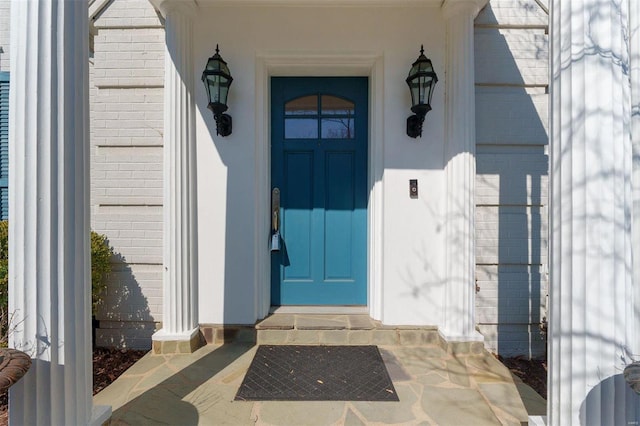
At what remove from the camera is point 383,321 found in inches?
111

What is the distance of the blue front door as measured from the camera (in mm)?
3111

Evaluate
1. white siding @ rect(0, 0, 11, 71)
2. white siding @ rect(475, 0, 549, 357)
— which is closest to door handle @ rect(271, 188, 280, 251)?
white siding @ rect(475, 0, 549, 357)

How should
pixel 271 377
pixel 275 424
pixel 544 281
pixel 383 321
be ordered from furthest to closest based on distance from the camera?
pixel 544 281 < pixel 383 321 < pixel 271 377 < pixel 275 424

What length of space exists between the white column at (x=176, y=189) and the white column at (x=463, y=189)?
86.3 inches

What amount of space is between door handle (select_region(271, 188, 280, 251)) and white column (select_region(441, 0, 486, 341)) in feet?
5.09

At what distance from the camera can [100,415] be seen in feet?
5.42

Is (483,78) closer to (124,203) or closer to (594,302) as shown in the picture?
(594,302)

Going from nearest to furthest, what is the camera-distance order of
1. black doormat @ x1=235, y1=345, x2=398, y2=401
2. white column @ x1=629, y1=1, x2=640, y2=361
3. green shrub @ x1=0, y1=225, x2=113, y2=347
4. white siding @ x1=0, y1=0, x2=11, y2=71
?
white column @ x1=629, y1=1, x2=640, y2=361 → black doormat @ x1=235, y1=345, x2=398, y2=401 → green shrub @ x1=0, y1=225, x2=113, y2=347 → white siding @ x1=0, y1=0, x2=11, y2=71

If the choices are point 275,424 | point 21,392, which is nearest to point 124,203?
point 21,392

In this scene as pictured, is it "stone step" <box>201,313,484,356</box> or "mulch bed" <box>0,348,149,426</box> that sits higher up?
"stone step" <box>201,313,484,356</box>

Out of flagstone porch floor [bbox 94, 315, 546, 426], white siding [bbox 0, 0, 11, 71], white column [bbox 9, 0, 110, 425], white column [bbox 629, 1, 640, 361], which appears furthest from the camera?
white siding [bbox 0, 0, 11, 71]

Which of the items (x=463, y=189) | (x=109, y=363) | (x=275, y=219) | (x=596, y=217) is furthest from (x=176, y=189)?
(x=596, y=217)

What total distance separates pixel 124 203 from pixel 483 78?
353 centimetres

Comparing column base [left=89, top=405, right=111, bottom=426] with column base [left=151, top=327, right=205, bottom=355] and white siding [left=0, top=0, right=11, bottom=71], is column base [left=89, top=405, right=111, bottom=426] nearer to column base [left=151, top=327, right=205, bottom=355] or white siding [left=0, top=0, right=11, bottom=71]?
column base [left=151, top=327, right=205, bottom=355]
